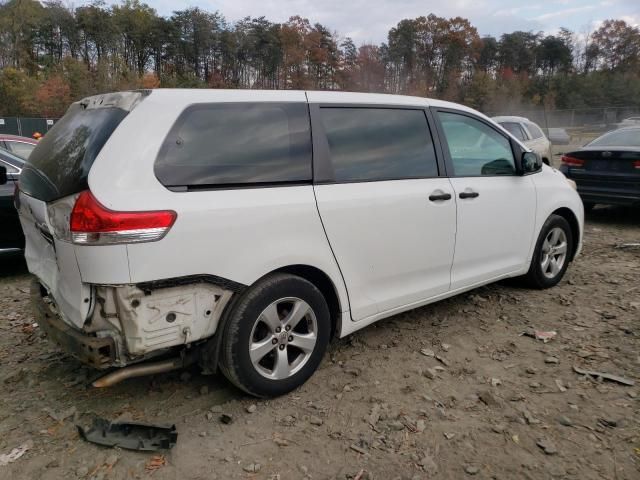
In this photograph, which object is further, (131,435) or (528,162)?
(528,162)

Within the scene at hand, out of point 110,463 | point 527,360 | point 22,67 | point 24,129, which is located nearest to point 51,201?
point 110,463

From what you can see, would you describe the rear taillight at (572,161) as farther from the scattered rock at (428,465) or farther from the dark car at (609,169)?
the scattered rock at (428,465)

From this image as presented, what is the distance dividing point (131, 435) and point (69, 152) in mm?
1551

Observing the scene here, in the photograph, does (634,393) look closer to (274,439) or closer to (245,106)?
(274,439)

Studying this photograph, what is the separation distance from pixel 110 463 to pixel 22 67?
63105 mm

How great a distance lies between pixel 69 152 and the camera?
9.00 feet

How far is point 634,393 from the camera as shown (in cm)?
309

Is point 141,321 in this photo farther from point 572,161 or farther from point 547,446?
point 572,161

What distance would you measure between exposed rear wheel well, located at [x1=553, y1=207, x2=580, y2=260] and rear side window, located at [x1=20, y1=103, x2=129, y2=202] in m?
4.08

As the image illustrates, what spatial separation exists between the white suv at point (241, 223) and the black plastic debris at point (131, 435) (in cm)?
32

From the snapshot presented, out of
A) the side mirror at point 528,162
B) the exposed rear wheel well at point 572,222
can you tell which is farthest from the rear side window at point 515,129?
the side mirror at point 528,162

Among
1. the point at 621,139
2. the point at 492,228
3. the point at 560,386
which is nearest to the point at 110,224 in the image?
the point at 560,386

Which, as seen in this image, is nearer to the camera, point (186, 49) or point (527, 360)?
point (527, 360)

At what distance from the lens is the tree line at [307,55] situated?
191ft
